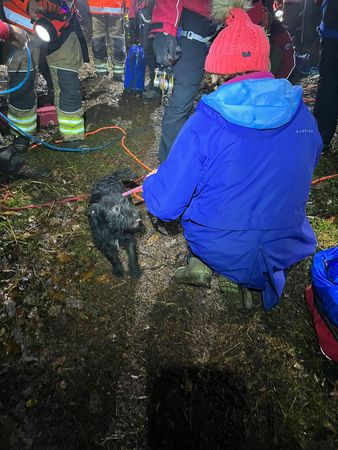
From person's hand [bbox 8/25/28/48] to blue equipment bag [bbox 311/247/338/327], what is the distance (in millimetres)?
4201

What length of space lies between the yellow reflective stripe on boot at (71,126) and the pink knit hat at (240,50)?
2958mm

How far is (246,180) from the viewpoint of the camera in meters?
2.09

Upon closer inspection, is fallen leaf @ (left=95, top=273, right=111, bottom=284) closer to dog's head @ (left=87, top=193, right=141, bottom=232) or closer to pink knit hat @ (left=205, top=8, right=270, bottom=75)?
dog's head @ (left=87, top=193, right=141, bottom=232)

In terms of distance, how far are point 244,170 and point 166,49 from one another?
2277 millimetres

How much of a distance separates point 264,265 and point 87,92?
224 inches

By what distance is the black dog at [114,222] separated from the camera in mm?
2947

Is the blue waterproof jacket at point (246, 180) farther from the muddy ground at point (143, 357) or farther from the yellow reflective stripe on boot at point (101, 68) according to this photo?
the yellow reflective stripe on boot at point (101, 68)

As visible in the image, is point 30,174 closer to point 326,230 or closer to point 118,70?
point 326,230

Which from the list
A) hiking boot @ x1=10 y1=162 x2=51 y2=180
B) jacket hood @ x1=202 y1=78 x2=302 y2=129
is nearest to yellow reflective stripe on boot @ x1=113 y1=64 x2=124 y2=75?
hiking boot @ x1=10 y1=162 x2=51 y2=180

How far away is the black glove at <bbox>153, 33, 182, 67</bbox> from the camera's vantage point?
3.53 meters

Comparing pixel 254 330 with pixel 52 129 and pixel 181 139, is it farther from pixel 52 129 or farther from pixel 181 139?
pixel 52 129

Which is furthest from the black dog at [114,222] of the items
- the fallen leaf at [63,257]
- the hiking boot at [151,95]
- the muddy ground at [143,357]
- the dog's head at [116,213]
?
the hiking boot at [151,95]

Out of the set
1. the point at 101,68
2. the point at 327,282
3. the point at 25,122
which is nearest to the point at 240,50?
the point at 327,282

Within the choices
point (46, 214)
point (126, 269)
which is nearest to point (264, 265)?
point (126, 269)
